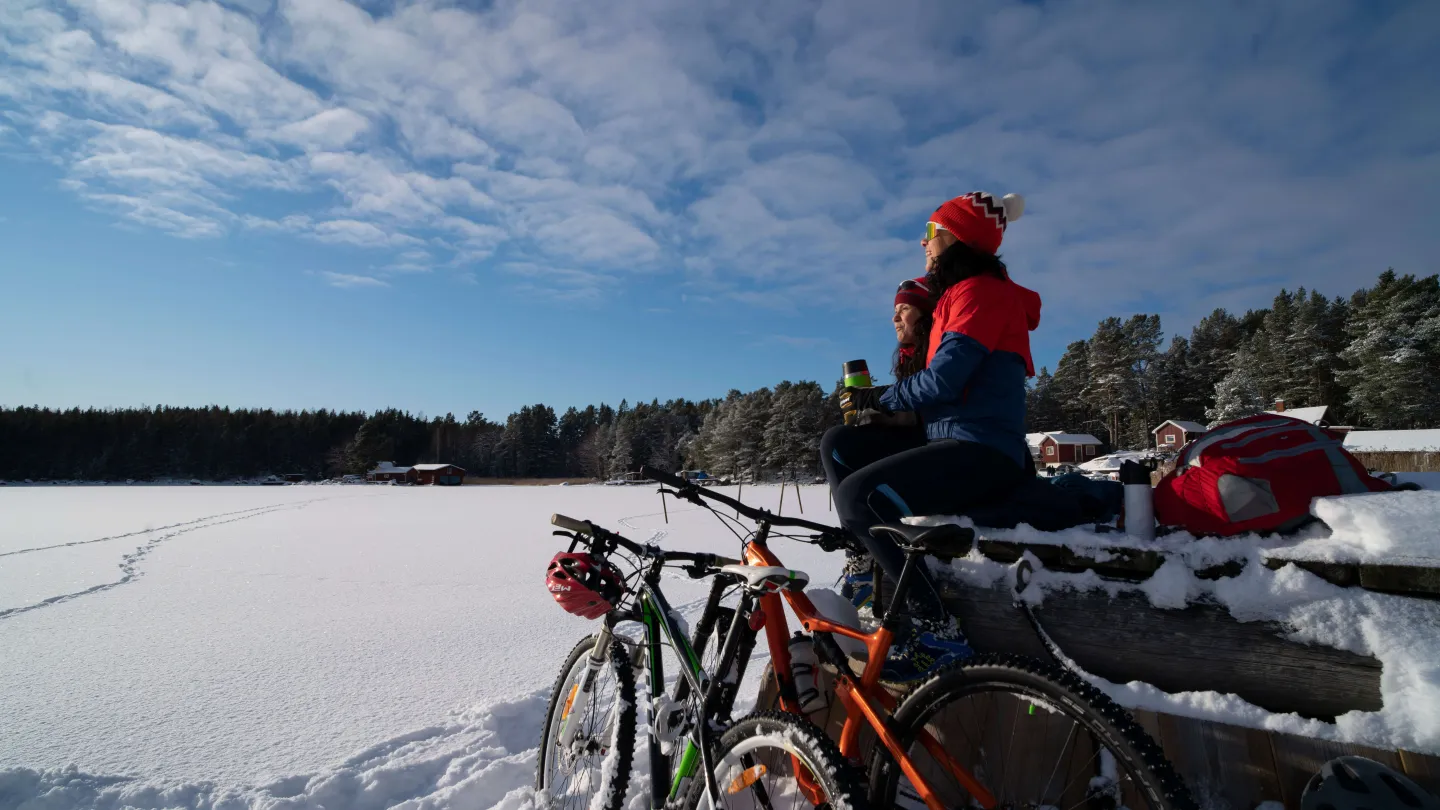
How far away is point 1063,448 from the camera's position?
53.4 m

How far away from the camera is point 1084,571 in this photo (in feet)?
6.98

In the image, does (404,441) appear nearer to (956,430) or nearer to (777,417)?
(777,417)

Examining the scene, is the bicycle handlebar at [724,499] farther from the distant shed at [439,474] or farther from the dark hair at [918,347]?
the distant shed at [439,474]

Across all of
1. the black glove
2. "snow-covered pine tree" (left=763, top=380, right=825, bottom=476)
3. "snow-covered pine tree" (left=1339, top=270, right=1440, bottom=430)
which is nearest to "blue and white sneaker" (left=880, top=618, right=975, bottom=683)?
the black glove

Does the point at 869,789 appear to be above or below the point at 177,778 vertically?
above

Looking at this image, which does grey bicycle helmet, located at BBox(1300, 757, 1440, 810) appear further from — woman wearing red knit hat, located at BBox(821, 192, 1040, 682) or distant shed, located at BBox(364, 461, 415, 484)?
distant shed, located at BBox(364, 461, 415, 484)

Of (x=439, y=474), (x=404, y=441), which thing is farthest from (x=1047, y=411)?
(x=404, y=441)

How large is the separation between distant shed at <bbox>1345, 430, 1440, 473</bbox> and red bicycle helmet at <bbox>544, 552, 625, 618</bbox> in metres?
21.1

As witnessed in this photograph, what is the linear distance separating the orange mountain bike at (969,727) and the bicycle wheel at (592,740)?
561 mm

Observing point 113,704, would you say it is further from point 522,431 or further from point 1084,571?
point 522,431

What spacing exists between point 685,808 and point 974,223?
245 cm

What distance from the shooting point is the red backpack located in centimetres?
190

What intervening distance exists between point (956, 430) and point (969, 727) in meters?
1.05

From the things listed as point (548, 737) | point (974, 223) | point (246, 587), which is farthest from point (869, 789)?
point (246, 587)
